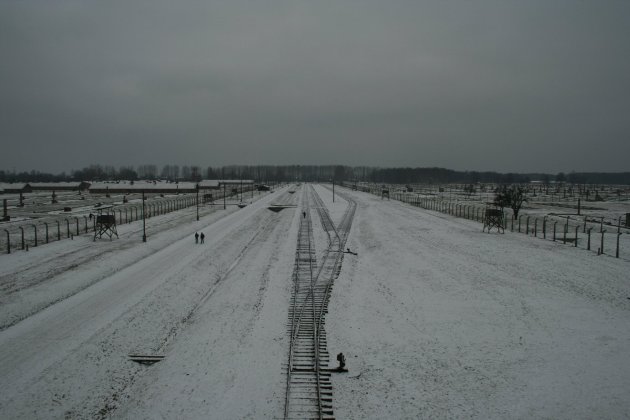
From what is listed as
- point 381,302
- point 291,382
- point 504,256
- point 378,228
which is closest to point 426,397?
point 291,382

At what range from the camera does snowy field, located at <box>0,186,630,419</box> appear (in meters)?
11.7

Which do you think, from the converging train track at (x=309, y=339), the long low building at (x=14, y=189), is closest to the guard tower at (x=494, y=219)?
the converging train track at (x=309, y=339)

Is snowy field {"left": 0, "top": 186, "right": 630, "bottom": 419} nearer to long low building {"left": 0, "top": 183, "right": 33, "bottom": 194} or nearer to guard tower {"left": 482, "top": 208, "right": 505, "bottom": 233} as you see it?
guard tower {"left": 482, "top": 208, "right": 505, "bottom": 233}

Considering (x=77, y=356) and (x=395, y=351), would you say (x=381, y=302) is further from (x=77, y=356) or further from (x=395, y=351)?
(x=77, y=356)

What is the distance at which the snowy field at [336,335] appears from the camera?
38.5 ft

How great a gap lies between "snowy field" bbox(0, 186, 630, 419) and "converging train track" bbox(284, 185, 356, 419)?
41cm

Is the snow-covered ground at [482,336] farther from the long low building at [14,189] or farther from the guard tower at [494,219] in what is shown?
the long low building at [14,189]

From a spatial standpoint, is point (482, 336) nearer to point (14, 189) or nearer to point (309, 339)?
point (309, 339)

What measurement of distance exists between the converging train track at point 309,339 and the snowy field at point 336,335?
411mm

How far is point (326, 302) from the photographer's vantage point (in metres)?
20.1

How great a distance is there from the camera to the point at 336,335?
16297mm

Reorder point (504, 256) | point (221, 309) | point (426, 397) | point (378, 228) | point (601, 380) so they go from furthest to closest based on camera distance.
Answer: 1. point (378, 228)
2. point (504, 256)
3. point (221, 309)
4. point (601, 380)
5. point (426, 397)

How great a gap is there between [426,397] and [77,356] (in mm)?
11527

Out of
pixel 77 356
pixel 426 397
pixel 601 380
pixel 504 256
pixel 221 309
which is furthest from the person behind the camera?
pixel 504 256
